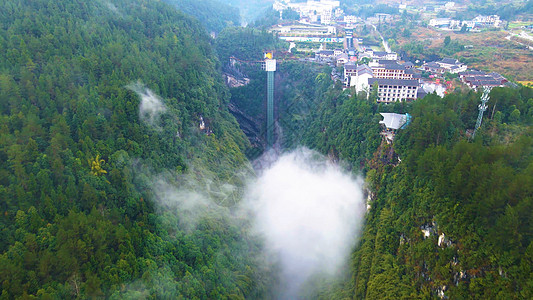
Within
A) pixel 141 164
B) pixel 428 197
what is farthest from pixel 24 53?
pixel 428 197

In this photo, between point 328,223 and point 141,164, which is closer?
point 141,164

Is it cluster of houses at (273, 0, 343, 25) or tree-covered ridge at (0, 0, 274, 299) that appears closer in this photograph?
tree-covered ridge at (0, 0, 274, 299)

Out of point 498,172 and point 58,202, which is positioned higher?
point 498,172

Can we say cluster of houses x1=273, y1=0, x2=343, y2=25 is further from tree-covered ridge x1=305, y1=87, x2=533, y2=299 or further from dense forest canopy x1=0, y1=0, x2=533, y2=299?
tree-covered ridge x1=305, y1=87, x2=533, y2=299

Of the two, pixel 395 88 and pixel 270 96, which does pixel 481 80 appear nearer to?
pixel 395 88

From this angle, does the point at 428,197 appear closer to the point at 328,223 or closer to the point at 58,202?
the point at 328,223

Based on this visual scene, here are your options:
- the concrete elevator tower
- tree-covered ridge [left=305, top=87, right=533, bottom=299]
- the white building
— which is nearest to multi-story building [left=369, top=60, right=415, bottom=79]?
tree-covered ridge [left=305, top=87, right=533, bottom=299]
